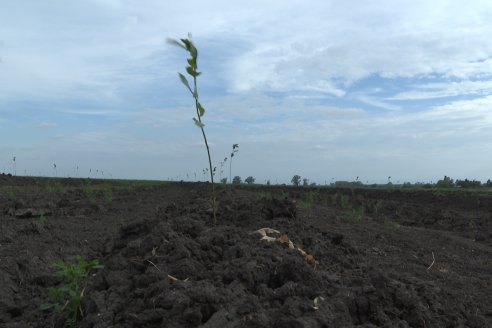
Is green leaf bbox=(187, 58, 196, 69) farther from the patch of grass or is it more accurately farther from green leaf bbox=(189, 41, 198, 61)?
the patch of grass

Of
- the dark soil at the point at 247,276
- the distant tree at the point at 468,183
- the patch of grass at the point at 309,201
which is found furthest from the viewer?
the distant tree at the point at 468,183

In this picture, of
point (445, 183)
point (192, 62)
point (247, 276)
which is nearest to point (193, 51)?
point (192, 62)

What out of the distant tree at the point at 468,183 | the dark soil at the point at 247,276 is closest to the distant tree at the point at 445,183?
the distant tree at the point at 468,183

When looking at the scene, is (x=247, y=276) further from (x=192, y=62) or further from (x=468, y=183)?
(x=468, y=183)

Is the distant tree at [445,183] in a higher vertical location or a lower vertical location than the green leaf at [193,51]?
lower

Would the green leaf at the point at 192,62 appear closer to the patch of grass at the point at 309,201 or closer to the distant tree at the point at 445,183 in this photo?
the patch of grass at the point at 309,201

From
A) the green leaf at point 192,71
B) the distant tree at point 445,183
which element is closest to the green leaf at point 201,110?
the green leaf at point 192,71

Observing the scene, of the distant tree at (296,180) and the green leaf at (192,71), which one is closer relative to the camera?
the green leaf at (192,71)

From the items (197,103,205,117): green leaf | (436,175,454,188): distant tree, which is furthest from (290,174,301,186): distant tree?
(197,103,205,117): green leaf

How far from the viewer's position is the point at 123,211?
10.9 meters

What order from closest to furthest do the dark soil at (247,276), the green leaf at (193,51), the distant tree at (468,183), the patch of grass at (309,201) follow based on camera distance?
the dark soil at (247,276) < the green leaf at (193,51) < the patch of grass at (309,201) < the distant tree at (468,183)

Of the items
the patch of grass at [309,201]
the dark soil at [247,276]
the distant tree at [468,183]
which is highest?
the distant tree at [468,183]

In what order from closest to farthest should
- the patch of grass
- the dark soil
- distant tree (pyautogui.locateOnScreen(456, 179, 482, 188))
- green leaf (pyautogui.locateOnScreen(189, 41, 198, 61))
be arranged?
the dark soil, green leaf (pyautogui.locateOnScreen(189, 41, 198, 61)), the patch of grass, distant tree (pyautogui.locateOnScreen(456, 179, 482, 188))

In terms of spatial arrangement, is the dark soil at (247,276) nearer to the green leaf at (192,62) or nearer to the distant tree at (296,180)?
the green leaf at (192,62)
